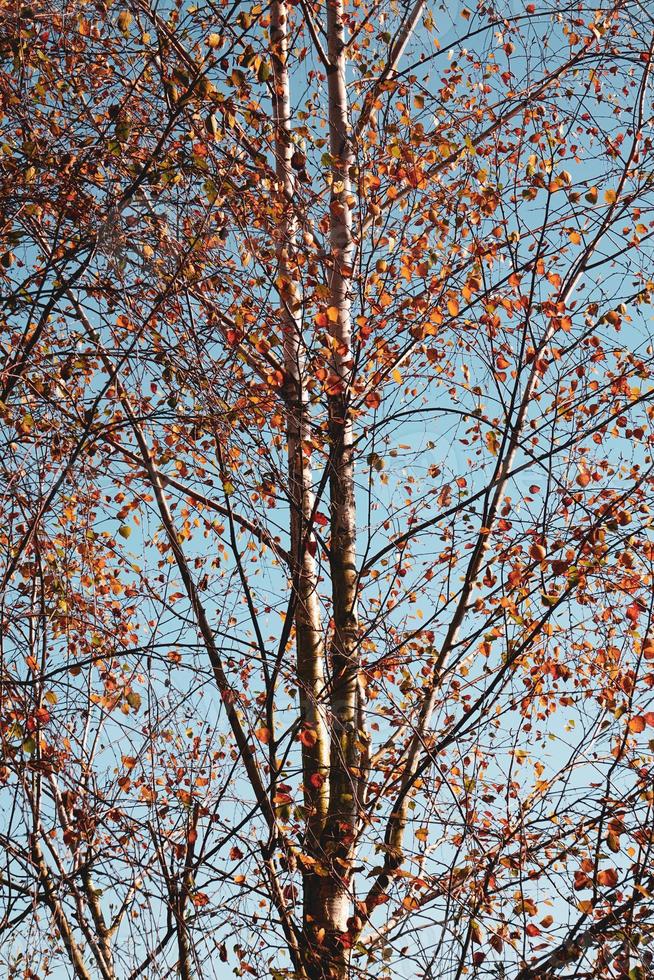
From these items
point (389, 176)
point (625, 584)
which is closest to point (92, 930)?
point (625, 584)

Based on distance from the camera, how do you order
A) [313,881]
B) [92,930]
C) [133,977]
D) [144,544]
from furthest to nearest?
1. [144,544]
2. [313,881]
3. [92,930]
4. [133,977]

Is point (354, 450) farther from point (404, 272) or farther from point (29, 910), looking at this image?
point (29, 910)

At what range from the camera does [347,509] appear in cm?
520

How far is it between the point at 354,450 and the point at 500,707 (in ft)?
5.46

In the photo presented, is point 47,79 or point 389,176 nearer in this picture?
point 47,79

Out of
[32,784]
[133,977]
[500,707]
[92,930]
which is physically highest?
[500,707]

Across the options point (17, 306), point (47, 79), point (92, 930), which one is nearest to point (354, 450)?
point (17, 306)

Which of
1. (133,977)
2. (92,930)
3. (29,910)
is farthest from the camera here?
(92,930)

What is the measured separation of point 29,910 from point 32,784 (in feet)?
1.66

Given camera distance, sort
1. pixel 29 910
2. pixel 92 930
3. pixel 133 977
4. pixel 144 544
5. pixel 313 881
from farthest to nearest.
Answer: pixel 144 544 → pixel 313 881 → pixel 92 930 → pixel 133 977 → pixel 29 910

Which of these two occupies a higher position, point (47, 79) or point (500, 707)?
point (47, 79)

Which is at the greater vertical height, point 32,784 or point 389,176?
point 389,176

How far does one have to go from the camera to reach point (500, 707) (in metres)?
5.21

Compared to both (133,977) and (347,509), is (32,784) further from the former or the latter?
(347,509)
